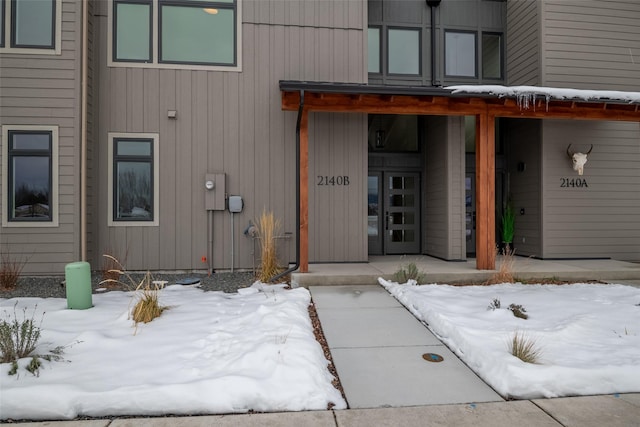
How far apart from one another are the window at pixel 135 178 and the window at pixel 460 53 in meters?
6.35

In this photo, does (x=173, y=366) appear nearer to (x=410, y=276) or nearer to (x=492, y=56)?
(x=410, y=276)

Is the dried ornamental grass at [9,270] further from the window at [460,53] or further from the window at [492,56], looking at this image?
the window at [492,56]

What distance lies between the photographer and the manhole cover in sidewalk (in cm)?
316

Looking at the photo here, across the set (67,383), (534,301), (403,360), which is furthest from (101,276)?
(534,301)

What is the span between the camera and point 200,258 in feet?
22.3

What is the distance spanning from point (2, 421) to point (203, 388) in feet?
3.87

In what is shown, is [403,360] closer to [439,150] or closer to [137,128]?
[439,150]

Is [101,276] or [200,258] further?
[200,258]

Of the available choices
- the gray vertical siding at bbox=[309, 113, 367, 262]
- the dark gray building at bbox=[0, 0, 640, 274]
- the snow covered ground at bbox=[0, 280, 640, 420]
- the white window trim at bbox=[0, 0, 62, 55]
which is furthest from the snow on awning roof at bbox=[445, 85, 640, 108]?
the white window trim at bbox=[0, 0, 62, 55]

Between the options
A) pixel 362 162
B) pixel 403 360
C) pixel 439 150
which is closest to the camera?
pixel 403 360

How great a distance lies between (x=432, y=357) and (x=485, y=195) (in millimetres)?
3790

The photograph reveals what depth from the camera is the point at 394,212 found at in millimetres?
8328

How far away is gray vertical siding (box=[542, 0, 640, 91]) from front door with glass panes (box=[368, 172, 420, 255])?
3380 millimetres

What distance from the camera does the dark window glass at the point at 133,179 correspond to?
664 cm
